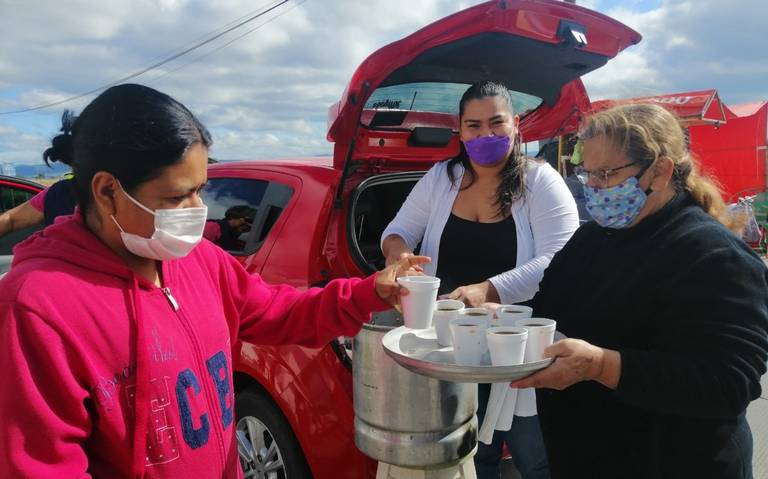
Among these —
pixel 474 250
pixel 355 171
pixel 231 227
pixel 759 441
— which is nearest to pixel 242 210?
pixel 231 227

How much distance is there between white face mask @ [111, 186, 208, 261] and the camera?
1237 mm

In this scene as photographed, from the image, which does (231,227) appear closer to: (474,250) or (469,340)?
(474,250)

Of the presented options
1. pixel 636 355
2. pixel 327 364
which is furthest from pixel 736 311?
pixel 327 364

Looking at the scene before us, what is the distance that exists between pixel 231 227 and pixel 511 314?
1.78 m

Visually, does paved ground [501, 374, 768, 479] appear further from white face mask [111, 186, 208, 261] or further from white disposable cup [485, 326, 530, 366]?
white face mask [111, 186, 208, 261]

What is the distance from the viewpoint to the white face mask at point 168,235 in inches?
48.7

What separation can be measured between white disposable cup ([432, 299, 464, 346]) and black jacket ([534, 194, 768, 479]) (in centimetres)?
34

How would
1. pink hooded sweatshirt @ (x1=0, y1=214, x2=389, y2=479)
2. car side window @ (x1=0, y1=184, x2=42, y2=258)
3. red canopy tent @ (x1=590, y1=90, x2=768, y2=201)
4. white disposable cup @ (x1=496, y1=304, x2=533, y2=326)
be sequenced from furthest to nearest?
1. red canopy tent @ (x1=590, y1=90, x2=768, y2=201)
2. car side window @ (x1=0, y1=184, x2=42, y2=258)
3. white disposable cup @ (x1=496, y1=304, x2=533, y2=326)
4. pink hooded sweatshirt @ (x1=0, y1=214, x2=389, y2=479)

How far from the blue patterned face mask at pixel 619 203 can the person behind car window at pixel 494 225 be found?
451 millimetres

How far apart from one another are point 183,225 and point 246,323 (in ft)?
1.52

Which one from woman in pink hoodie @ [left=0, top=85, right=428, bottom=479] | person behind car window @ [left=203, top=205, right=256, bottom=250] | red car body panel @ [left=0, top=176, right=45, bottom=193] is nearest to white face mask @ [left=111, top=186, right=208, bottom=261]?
woman in pink hoodie @ [left=0, top=85, right=428, bottom=479]

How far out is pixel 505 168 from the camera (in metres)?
2.27

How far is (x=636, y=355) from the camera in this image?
1399mm

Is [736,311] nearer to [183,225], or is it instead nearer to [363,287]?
[363,287]
